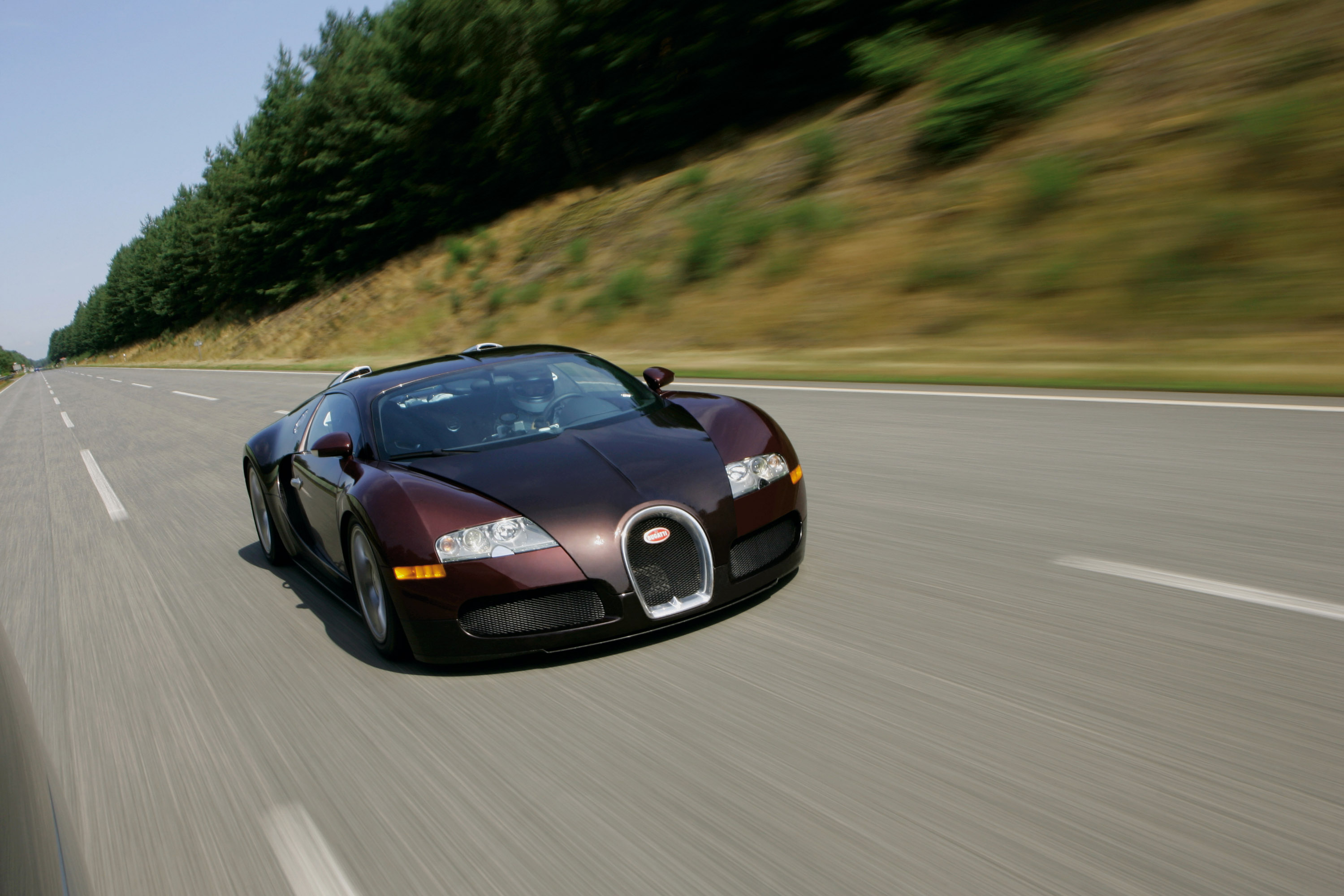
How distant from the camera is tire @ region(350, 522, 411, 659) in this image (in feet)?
13.3

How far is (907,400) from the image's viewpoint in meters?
9.66

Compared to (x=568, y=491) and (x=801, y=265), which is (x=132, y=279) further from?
(x=568, y=491)

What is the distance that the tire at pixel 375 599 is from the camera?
4.06 meters

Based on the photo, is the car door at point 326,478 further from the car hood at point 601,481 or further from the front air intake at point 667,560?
the front air intake at point 667,560

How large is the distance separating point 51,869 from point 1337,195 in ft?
42.7

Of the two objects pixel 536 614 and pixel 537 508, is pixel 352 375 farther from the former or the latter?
pixel 536 614

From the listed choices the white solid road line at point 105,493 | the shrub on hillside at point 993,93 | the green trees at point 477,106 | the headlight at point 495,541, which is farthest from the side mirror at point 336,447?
the green trees at point 477,106

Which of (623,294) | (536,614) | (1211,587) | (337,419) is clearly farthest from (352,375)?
(623,294)

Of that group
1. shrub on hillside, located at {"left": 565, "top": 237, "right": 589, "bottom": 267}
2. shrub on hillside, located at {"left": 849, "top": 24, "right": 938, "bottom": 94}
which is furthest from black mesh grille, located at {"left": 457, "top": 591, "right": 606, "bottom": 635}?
shrub on hillside, located at {"left": 565, "top": 237, "right": 589, "bottom": 267}

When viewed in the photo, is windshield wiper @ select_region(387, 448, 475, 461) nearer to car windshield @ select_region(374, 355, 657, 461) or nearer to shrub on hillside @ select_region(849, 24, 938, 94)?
car windshield @ select_region(374, 355, 657, 461)

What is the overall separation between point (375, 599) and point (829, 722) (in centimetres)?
209

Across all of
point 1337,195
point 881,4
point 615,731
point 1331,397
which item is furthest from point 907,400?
point 881,4

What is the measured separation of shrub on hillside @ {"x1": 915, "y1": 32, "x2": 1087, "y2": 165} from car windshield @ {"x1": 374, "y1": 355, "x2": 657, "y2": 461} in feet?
46.4

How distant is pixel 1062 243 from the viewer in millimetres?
13758
